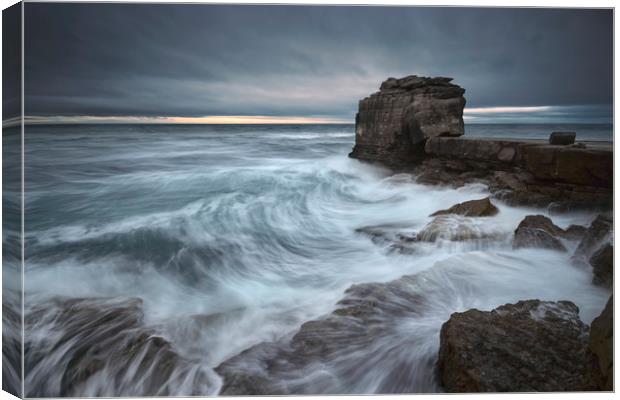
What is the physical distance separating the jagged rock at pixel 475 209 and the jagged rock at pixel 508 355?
58.2 inches

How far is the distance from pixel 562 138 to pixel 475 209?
91 cm

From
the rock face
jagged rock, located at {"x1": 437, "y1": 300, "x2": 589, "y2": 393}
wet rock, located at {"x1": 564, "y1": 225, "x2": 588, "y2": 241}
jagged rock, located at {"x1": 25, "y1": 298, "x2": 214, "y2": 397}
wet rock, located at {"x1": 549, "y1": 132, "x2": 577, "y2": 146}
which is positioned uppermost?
wet rock, located at {"x1": 549, "y1": 132, "x2": 577, "y2": 146}

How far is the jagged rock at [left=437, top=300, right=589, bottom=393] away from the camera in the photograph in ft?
6.62

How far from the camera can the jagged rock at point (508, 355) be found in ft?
6.62

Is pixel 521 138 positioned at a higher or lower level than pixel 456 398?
higher

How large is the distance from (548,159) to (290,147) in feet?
10.4

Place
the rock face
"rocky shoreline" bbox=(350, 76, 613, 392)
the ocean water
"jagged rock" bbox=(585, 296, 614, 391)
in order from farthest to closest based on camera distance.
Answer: the rock face → the ocean water → "rocky shoreline" bbox=(350, 76, 613, 392) → "jagged rock" bbox=(585, 296, 614, 391)

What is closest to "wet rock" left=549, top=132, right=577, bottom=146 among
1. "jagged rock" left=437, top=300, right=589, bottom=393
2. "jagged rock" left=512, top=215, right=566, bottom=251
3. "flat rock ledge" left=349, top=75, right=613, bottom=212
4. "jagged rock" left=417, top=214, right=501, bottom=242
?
"flat rock ledge" left=349, top=75, right=613, bottom=212

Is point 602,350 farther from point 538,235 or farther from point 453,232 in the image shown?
point 453,232

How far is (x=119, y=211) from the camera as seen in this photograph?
10.1 feet

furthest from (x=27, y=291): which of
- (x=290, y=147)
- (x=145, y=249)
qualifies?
(x=290, y=147)

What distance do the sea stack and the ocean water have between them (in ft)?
5.66

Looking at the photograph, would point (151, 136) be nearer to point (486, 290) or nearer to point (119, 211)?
point (119, 211)

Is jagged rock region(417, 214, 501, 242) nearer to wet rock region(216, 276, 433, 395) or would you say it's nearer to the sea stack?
wet rock region(216, 276, 433, 395)
